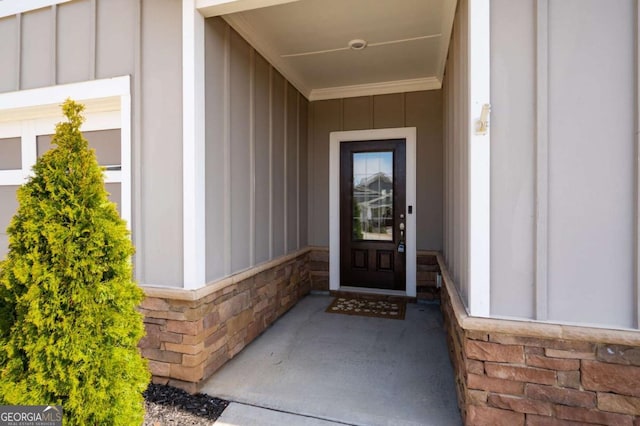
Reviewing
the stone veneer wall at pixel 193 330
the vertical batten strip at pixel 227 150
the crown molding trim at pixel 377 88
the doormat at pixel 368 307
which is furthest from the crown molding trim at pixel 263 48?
the doormat at pixel 368 307

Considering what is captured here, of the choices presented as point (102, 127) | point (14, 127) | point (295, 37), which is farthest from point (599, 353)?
point (14, 127)

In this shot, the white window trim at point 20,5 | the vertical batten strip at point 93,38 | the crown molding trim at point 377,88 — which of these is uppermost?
the white window trim at point 20,5

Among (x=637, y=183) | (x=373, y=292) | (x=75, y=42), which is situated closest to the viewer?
(x=637, y=183)

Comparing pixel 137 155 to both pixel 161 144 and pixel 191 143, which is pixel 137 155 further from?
pixel 191 143

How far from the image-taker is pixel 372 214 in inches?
171

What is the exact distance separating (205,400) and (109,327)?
1.09m

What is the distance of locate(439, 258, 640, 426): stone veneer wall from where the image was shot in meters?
1.53

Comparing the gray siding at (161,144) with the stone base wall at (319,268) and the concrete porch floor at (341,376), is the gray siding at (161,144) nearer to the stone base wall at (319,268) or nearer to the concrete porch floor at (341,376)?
the concrete porch floor at (341,376)

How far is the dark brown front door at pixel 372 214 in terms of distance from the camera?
4.24 metres

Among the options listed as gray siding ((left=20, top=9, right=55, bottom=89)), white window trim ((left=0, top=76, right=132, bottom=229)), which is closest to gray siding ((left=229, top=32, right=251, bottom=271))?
white window trim ((left=0, top=76, right=132, bottom=229))

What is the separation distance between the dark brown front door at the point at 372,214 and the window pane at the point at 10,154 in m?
3.41

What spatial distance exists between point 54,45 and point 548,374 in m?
4.05

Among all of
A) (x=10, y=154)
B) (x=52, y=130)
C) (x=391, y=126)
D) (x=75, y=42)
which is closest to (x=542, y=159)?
(x=391, y=126)

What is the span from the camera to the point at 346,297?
4289 mm
